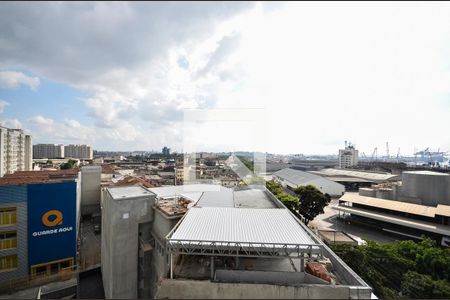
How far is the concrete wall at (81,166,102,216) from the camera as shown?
22419mm

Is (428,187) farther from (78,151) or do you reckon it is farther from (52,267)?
(78,151)

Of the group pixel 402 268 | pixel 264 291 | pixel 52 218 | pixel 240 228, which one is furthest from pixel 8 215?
pixel 402 268

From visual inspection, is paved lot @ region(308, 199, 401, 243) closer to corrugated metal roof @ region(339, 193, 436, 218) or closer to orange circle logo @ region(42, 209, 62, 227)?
corrugated metal roof @ region(339, 193, 436, 218)

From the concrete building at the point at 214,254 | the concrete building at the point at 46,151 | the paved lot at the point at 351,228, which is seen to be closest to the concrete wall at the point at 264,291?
the concrete building at the point at 214,254

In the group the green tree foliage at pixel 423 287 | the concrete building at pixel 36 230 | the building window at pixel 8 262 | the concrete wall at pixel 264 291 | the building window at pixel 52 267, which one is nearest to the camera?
the concrete wall at pixel 264 291

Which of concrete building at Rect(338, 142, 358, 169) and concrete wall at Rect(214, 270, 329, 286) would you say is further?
concrete building at Rect(338, 142, 358, 169)

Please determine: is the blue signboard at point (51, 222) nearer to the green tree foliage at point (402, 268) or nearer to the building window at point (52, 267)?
the building window at point (52, 267)

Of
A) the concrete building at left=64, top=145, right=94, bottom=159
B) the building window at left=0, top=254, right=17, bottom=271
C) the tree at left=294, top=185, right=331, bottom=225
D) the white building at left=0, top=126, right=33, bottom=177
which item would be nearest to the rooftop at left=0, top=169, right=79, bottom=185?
the building window at left=0, top=254, right=17, bottom=271

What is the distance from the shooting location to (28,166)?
41.2m

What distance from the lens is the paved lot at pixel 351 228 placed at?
18234 millimetres

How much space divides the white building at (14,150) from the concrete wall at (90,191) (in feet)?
52.7

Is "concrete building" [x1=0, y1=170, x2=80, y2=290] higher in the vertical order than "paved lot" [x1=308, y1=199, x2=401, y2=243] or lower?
higher

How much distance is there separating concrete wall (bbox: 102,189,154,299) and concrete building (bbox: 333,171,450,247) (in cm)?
2045

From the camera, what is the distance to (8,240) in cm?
1242
